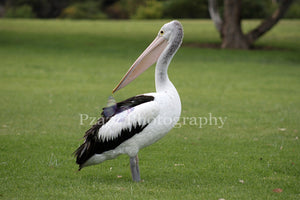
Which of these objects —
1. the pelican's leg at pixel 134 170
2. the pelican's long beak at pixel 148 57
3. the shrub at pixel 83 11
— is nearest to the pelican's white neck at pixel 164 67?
the pelican's long beak at pixel 148 57

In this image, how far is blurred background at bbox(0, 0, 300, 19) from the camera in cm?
4334

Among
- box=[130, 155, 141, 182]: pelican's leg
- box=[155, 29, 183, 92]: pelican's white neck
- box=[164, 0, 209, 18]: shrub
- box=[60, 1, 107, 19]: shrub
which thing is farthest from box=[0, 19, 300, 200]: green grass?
box=[60, 1, 107, 19]: shrub

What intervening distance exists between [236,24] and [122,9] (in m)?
30.1

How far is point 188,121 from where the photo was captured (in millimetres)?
9086

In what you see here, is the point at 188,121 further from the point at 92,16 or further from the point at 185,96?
the point at 92,16

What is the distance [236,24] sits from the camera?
2273 cm

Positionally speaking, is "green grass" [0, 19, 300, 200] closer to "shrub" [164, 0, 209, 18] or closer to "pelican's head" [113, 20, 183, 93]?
"pelican's head" [113, 20, 183, 93]

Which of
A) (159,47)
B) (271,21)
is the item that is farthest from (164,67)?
(271,21)

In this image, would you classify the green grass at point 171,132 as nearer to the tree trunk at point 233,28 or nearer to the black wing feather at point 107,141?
the black wing feather at point 107,141

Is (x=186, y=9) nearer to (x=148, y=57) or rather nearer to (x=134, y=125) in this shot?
(x=148, y=57)

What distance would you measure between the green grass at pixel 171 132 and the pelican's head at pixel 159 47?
133cm

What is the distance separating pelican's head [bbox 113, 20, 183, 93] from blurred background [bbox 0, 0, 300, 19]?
37999mm

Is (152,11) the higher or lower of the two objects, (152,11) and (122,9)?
the higher

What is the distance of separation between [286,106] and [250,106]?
0.90 metres
